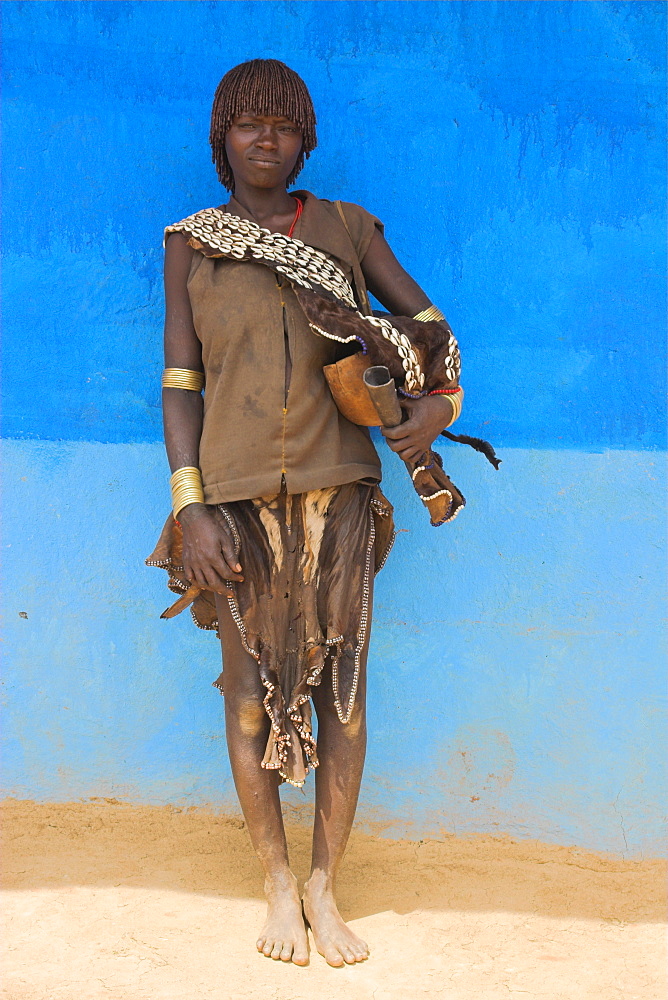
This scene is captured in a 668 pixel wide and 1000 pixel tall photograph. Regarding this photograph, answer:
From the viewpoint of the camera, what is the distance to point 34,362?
10.0 ft

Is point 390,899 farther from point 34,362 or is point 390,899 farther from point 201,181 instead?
point 201,181

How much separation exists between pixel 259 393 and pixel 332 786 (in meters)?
1.07

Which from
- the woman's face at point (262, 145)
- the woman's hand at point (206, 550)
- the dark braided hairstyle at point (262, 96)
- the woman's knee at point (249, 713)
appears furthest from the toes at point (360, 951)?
the dark braided hairstyle at point (262, 96)

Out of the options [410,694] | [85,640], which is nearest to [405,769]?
[410,694]

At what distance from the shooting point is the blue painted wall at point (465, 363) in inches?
118

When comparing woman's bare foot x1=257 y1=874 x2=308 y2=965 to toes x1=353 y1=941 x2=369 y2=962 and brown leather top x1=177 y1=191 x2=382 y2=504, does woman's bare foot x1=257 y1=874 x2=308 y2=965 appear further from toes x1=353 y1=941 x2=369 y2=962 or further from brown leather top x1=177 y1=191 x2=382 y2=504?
brown leather top x1=177 y1=191 x2=382 y2=504

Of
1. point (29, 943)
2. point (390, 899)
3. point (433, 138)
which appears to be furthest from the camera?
point (433, 138)

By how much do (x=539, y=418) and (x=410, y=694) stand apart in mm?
978

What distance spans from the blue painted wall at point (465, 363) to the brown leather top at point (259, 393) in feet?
1.97

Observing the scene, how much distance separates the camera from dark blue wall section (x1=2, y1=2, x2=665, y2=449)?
9.84 ft

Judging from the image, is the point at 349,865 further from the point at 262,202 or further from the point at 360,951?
the point at 262,202

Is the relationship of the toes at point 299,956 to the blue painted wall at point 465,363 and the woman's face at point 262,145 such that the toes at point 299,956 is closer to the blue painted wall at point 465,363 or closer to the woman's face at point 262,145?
the blue painted wall at point 465,363

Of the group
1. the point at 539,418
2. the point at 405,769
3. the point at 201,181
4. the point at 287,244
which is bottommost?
the point at 405,769

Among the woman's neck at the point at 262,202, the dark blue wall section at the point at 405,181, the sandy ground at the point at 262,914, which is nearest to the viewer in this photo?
the sandy ground at the point at 262,914
